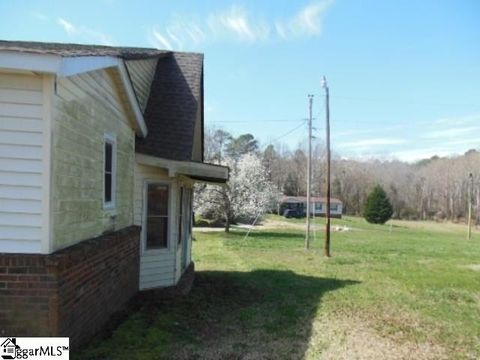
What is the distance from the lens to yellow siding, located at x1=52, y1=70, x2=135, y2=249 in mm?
4871

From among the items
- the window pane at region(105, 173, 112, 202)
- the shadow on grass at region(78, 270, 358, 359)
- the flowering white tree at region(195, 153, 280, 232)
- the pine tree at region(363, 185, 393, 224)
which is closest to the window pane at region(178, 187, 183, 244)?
the shadow on grass at region(78, 270, 358, 359)

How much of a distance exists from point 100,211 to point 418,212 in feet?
276

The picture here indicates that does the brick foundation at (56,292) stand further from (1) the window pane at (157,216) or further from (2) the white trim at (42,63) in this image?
(1) the window pane at (157,216)

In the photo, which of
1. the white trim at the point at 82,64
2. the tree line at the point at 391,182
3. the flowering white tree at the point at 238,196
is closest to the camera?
the white trim at the point at 82,64

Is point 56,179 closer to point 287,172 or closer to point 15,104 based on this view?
point 15,104

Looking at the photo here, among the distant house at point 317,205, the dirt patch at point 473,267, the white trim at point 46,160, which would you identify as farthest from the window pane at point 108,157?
the distant house at point 317,205

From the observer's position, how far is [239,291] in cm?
1032

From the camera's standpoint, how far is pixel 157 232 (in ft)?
31.4

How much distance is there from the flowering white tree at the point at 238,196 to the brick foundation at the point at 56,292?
24508 millimetres

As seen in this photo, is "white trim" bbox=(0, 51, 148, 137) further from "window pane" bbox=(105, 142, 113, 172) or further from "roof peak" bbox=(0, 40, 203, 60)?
"window pane" bbox=(105, 142, 113, 172)

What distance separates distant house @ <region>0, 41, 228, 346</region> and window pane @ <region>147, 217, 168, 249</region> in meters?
0.02

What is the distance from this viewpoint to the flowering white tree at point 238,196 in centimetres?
3141

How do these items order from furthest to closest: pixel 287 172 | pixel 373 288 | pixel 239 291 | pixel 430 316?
pixel 287 172, pixel 373 288, pixel 239 291, pixel 430 316

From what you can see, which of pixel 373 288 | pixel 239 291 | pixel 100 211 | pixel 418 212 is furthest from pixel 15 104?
pixel 418 212
